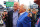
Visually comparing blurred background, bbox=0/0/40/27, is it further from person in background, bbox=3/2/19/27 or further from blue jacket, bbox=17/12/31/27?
blue jacket, bbox=17/12/31/27

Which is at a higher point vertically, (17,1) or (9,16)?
(17,1)

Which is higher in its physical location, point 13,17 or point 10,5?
point 10,5

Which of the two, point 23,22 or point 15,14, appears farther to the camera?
point 15,14

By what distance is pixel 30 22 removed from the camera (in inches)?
40.0

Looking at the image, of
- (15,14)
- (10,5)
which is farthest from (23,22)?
(10,5)

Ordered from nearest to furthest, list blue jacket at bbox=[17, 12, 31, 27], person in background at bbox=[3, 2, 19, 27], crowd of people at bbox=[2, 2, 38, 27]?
1. blue jacket at bbox=[17, 12, 31, 27]
2. crowd of people at bbox=[2, 2, 38, 27]
3. person in background at bbox=[3, 2, 19, 27]

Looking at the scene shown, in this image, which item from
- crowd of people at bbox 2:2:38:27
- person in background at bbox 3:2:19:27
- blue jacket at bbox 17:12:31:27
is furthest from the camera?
person in background at bbox 3:2:19:27

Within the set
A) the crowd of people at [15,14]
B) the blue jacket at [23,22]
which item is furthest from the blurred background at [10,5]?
the blue jacket at [23,22]

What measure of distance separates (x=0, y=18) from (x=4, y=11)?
17 centimetres

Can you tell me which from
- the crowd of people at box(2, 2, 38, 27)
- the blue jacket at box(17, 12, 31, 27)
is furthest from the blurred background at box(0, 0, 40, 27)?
the blue jacket at box(17, 12, 31, 27)

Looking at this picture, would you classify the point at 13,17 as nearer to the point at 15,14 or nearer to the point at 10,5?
the point at 15,14

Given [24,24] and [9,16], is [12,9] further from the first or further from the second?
[24,24]

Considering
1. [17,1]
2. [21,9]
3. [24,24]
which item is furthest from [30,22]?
[17,1]

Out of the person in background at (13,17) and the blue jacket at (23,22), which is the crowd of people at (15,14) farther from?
the blue jacket at (23,22)
